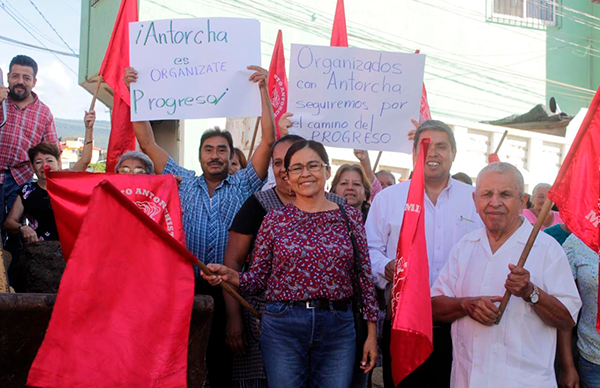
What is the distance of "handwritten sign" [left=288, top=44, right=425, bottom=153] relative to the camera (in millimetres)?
4930

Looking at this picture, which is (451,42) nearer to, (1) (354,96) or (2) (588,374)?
(1) (354,96)

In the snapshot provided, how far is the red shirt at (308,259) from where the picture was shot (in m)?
3.20

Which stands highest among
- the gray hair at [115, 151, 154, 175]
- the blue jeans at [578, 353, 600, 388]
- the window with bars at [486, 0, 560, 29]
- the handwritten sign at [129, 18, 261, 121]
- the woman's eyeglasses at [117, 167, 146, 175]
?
the window with bars at [486, 0, 560, 29]

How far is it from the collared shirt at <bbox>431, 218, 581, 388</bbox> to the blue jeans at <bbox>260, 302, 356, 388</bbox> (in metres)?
0.63

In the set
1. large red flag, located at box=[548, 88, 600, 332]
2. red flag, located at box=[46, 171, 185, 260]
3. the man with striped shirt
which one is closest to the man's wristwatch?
large red flag, located at box=[548, 88, 600, 332]

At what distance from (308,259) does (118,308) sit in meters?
0.94

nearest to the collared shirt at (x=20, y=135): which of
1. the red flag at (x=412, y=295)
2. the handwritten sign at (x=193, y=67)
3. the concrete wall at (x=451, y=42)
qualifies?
the handwritten sign at (x=193, y=67)

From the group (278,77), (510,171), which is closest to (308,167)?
(510,171)

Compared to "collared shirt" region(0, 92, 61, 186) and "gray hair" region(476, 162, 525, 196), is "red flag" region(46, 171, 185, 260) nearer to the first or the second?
"gray hair" region(476, 162, 525, 196)

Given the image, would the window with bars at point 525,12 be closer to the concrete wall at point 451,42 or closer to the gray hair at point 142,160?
the concrete wall at point 451,42

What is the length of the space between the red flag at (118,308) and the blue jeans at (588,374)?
2305 millimetres

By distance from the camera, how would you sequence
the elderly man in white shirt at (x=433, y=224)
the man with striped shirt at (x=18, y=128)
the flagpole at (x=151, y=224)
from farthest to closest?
the man with striped shirt at (x=18, y=128), the elderly man in white shirt at (x=433, y=224), the flagpole at (x=151, y=224)

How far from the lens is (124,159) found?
432 centimetres

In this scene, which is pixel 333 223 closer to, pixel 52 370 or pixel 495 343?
pixel 495 343
